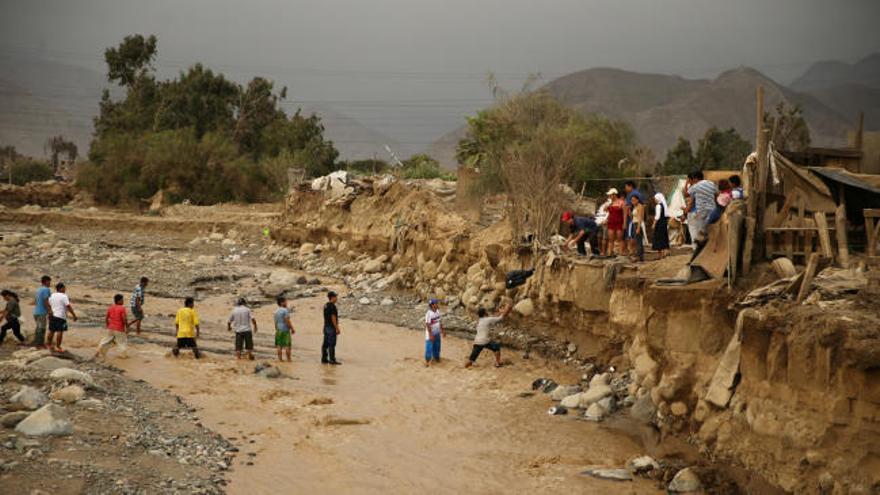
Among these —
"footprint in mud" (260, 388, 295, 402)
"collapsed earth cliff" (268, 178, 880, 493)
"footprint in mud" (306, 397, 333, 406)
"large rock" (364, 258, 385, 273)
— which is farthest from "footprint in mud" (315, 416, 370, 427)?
"large rock" (364, 258, 385, 273)

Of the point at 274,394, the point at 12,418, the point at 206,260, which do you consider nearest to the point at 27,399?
the point at 12,418

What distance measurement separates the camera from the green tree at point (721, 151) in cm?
4097

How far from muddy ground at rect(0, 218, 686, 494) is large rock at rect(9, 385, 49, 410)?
419 millimetres

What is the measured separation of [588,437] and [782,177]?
5.21 m

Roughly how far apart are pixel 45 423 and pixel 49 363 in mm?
3638

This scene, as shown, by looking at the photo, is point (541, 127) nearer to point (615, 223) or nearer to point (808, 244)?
point (615, 223)

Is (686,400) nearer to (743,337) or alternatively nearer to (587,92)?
(743,337)

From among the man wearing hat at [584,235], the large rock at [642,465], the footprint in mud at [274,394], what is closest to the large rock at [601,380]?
the large rock at [642,465]

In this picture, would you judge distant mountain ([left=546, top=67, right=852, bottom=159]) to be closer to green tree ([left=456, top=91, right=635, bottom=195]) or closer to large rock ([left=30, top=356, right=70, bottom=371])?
green tree ([left=456, top=91, right=635, bottom=195])

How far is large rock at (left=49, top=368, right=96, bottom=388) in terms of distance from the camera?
12.3 meters

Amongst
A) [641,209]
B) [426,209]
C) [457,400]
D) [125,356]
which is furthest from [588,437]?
[426,209]

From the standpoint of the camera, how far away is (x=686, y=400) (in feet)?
38.4

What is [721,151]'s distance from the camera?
4688cm

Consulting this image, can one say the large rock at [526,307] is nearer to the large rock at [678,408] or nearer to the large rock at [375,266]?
the large rock at [678,408]
